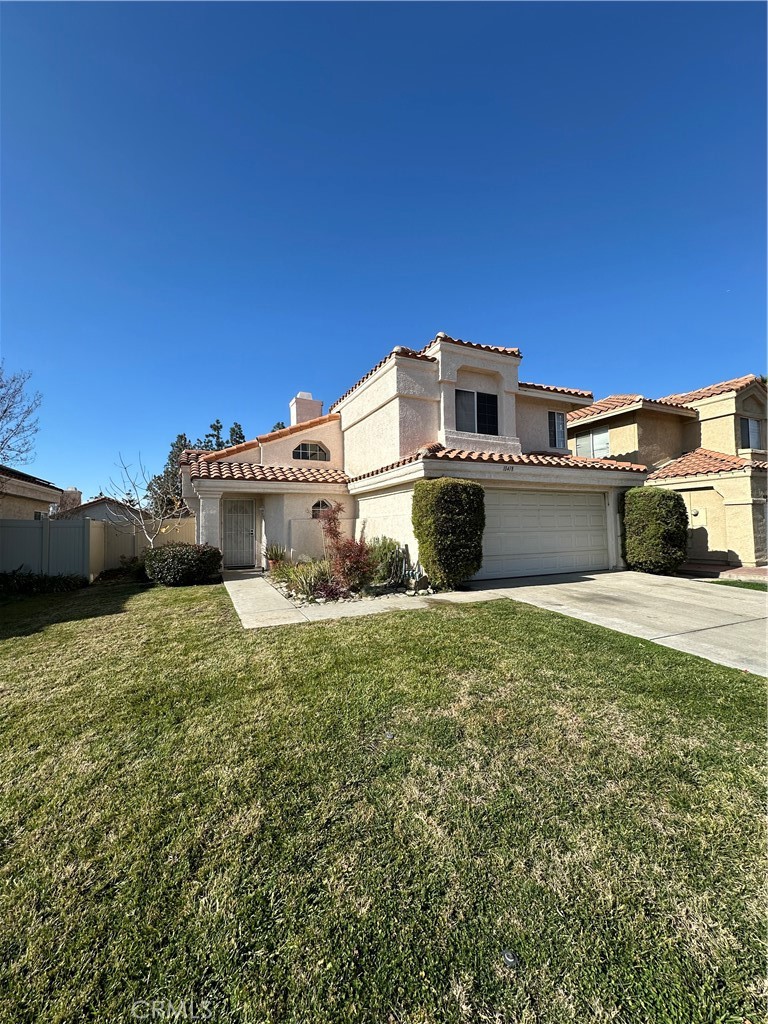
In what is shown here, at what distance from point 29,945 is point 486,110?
16440 mm

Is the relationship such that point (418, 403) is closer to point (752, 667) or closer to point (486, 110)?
point (486, 110)

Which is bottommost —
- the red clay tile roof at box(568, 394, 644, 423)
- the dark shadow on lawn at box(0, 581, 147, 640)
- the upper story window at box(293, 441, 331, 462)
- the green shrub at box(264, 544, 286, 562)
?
the dark shadow on lawn at box(0, 581, 147, 640)

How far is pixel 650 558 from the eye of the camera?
1214cm

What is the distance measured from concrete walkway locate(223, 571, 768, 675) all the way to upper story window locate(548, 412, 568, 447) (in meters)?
6.32

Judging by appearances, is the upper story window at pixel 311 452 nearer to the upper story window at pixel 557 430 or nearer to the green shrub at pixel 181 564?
the green shrub at pixel 181 564

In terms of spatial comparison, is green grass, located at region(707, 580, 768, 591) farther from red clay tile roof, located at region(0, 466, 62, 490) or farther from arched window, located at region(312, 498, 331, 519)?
red clay tile roof, located at region(0, 466, 62, 490)

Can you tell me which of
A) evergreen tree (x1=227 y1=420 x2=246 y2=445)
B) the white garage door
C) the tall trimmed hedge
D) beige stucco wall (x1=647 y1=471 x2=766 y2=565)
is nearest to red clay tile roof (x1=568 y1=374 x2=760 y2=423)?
beige stucco wall (x1=647 y1=471 x2=766 y2=565)

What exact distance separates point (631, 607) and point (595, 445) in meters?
12.7

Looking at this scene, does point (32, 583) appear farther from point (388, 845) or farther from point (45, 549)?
point (388, 845)

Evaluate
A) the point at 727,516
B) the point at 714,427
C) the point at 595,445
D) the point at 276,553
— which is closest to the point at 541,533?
the point at 727,516

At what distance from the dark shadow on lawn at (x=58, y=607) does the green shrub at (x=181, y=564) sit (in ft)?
2.25

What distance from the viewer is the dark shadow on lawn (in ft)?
26.7

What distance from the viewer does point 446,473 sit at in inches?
423

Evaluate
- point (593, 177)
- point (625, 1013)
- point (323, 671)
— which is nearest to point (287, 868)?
point (625, 1013)
